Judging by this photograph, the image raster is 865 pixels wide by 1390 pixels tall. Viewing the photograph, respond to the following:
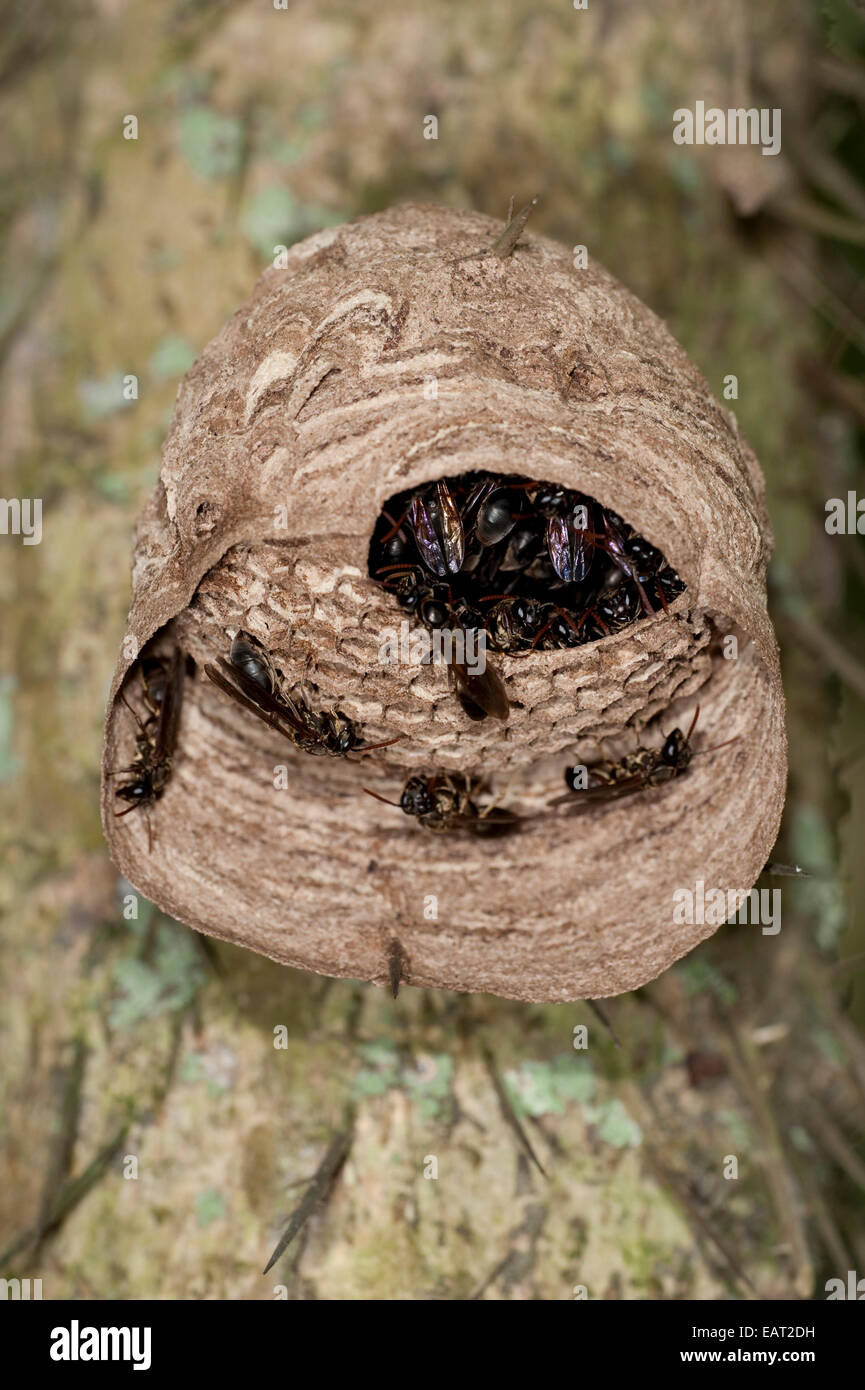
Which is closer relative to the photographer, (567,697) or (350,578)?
(350,578)

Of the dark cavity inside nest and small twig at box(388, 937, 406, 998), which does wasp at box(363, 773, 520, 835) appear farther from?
the dark cavity inside nest

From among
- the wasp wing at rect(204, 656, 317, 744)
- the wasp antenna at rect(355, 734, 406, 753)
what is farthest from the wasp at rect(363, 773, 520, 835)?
the wasp wing at rect(204, 656, 317, 744)

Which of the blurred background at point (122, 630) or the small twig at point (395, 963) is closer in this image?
the small twig at point (395, 963)

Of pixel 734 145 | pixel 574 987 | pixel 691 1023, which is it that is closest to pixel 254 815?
pixel 574 987

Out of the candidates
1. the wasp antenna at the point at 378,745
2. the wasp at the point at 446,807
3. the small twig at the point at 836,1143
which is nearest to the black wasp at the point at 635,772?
the wasp at the point at 446,807

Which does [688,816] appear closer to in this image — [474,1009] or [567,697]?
[567,697]

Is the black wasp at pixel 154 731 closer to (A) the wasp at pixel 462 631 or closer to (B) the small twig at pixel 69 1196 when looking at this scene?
(A) the wasp at pixel 462 631
